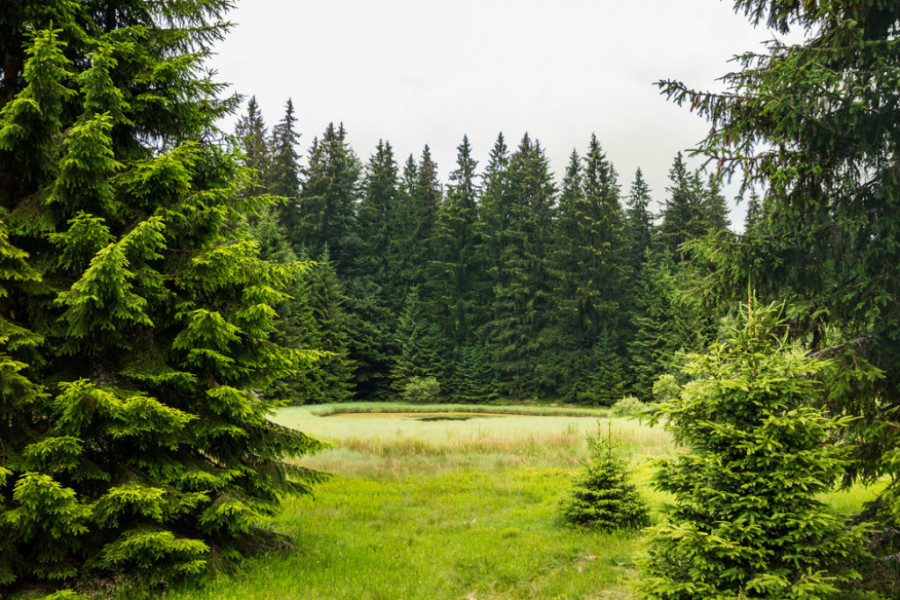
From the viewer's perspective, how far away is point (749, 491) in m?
4.25

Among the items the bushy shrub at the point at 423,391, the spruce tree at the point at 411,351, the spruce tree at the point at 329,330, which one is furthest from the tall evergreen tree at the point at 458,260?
the spruce tree at the point at 329,330

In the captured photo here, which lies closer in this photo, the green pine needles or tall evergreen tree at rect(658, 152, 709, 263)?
the green pine needles

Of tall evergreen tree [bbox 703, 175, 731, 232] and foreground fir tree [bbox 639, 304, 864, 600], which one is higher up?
tall evergreen tree [bbox 703, 175, 731, 232]

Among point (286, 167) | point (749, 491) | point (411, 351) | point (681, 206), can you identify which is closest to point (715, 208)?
point (681, 206)

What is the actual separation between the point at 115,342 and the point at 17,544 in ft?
7.54

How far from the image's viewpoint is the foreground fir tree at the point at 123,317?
17.3ft

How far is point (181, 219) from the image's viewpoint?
643cm

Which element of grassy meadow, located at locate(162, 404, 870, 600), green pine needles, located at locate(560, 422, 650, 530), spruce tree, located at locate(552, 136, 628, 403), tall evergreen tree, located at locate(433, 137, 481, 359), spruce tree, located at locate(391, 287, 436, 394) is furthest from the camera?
tall evergreen tree, located at locate(433, 137, 481, 359)

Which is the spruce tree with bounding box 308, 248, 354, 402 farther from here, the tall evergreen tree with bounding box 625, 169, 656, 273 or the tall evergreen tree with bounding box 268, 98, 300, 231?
the tall evergreen tree with bounding box 625, 169, 656, 273

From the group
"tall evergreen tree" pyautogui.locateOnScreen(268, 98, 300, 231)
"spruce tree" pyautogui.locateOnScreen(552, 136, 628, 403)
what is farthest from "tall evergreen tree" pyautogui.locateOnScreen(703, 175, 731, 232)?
"tall evergreen tree" pyautogui.locateOnScreen(268, 98, 300, 231)

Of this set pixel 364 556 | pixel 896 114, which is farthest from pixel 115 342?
pixel 896 114

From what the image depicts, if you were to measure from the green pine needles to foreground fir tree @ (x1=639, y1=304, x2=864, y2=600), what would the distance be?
3.76m

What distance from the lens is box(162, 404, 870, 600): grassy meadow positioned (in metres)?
5.95

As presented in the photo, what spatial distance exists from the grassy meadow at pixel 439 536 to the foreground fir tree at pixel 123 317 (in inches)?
39.4
